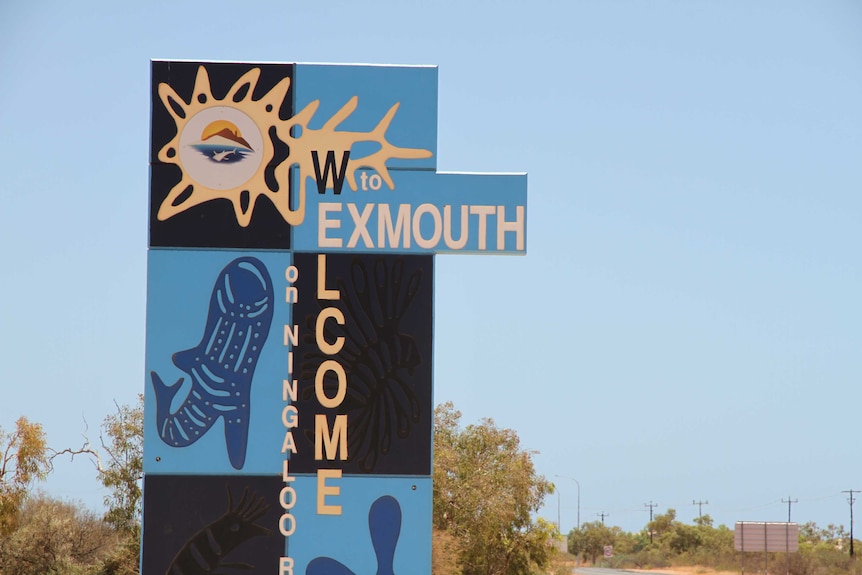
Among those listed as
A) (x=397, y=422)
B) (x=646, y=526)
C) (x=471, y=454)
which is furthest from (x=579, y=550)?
(x=397, y=422)

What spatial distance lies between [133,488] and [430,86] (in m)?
26.8

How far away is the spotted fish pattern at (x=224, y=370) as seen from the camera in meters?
12.5

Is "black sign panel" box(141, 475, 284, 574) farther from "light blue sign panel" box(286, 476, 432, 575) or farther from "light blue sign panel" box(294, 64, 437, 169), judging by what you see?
"light blue sign panel" box(294, 64, 437, 169)

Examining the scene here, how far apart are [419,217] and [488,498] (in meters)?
28.0

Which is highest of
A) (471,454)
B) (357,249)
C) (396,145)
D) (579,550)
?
(396,145)

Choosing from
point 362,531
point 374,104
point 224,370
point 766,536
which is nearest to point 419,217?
point 374,104

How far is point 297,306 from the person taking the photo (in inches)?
499

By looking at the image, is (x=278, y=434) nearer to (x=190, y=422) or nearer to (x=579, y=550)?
(x=190, y=422)

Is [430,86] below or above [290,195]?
above

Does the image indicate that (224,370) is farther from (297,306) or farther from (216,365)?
(297,306)

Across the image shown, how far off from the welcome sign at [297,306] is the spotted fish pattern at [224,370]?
0.05 ft

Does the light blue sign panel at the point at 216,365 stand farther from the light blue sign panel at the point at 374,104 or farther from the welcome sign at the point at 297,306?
the light blue sign panel at the point at 374,104

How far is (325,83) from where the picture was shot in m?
13.0

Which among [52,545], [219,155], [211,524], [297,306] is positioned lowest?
[52,545]
